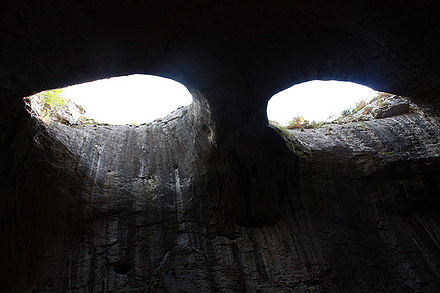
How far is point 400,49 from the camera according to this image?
18.1 feet

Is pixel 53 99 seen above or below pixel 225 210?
above

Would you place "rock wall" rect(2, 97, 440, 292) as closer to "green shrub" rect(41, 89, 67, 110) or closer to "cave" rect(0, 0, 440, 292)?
"cave" rect(0, 0, 440, 292)

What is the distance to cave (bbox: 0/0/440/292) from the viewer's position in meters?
5.05

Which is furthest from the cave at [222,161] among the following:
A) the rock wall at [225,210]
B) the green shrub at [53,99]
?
the green shrub at [53,99]

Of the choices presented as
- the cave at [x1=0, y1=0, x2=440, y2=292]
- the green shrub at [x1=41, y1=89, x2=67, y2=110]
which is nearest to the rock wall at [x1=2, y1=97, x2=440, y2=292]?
the cave at [x1=0, y1=0, x2=440, y2=292]

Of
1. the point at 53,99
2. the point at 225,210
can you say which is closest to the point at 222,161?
the point at 225,210

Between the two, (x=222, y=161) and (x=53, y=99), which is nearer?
(x=53, y=99)

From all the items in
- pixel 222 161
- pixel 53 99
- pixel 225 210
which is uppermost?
pixel 53 99

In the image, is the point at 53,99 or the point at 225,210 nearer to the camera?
the point at 53,99

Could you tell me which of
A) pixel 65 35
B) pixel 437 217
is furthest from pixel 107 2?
pixel 437 217

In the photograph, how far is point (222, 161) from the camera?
791 centimetres

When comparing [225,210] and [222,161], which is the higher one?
[222,161]

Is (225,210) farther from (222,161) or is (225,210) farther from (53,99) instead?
(53,99)

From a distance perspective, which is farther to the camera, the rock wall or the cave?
the rock wall
